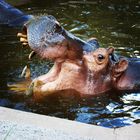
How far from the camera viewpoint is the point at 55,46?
453 cm

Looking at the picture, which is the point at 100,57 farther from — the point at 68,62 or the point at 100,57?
the point at 68,62

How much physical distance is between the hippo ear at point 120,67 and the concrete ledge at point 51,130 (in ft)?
4.83

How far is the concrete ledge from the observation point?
10.6 ft

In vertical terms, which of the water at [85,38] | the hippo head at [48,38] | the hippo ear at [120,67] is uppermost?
the hippo head at [48,38]

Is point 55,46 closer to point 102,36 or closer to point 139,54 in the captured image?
point 139,54

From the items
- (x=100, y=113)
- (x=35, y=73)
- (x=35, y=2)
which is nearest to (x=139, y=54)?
(x=35, y=73)

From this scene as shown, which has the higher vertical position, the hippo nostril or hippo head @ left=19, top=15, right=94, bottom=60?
hippo head @ left=19, top=15, right=94, bottom=60

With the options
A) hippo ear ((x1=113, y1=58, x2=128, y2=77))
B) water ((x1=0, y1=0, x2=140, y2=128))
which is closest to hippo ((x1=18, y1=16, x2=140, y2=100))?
hippo ear ((x1=113, y1=58, x2=128, y2=77))

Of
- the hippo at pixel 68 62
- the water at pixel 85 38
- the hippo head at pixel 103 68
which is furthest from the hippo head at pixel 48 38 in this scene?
the water at pixel 85 38

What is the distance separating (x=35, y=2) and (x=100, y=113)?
6.49 metres

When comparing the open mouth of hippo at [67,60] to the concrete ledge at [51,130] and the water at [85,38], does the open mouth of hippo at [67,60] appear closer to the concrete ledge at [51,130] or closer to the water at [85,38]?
the water at [85,38]

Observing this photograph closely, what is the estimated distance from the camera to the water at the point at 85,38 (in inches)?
178

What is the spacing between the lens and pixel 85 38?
7.47 m

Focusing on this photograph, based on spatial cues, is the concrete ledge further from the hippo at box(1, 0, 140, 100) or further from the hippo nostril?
the hippo nostril
